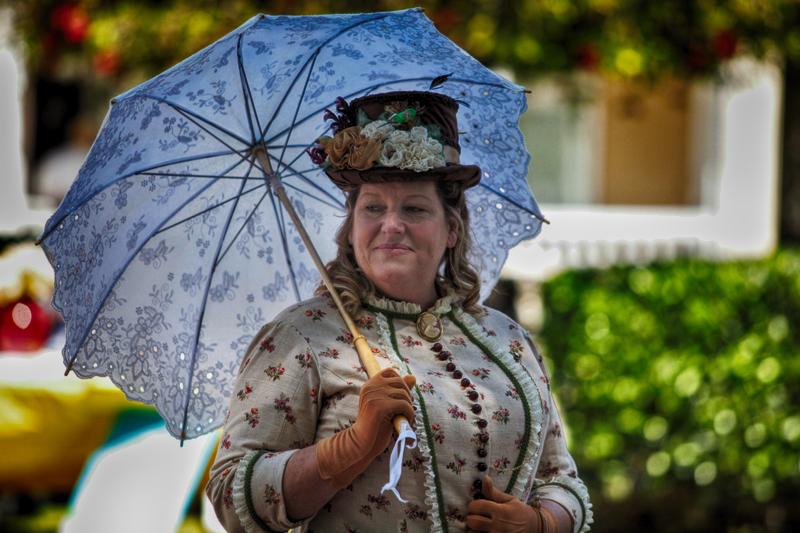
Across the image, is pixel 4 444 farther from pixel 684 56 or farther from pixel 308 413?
→ pixel 684 56

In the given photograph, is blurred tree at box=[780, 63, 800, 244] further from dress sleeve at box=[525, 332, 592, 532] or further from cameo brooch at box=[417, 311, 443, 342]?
cameo brooch at box=[417, 311, 443, 342]

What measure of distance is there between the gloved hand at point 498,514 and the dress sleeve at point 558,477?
6.2 inches

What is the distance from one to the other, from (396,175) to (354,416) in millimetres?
479

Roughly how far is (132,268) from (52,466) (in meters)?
2.39

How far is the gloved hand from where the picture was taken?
2318mm

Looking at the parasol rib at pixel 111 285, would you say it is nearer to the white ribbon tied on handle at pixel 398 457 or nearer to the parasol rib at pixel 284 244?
the parasol rib at pixel 284 244

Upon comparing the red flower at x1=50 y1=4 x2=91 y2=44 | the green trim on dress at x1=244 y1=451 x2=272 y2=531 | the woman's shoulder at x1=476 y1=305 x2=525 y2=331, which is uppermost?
the red flower at x1=50 y1=4 x2=91 y2=44

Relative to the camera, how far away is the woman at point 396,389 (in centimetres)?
225

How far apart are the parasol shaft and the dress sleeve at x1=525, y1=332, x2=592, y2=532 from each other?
431 mm

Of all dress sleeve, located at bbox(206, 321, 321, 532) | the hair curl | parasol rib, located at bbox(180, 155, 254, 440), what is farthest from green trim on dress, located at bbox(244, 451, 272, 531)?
parasol rib, located at bbox(180, 155, 254, 440)

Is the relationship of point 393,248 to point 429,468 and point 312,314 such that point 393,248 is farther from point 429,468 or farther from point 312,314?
point 429,468

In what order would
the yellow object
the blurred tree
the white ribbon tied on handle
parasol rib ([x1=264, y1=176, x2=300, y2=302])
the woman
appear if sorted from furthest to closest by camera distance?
the blurred tree, the yellow object, parasol rib ([x1=264, y1=176, x2=300, y2=302]), the woman, the white ribbon tied on handle

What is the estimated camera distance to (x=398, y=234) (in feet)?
7.93

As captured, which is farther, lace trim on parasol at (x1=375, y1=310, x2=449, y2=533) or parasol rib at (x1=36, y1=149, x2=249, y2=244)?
parasol rib at (x1=36, y1=149, x2=249, y2=244)
